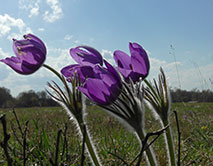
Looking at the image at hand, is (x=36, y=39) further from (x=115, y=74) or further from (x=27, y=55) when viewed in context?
(x=115, y=74)

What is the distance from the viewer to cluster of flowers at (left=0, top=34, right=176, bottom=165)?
1058 millimetres

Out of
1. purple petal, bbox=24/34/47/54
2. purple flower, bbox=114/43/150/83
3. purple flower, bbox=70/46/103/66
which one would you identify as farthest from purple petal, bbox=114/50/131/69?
purple petal, bbox=24/34/47/54

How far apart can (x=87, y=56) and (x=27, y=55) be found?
329 mm

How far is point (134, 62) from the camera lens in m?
1.22

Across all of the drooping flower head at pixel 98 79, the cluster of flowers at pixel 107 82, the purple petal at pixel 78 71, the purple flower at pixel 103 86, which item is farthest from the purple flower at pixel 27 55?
the purple flower at pixel 103 86

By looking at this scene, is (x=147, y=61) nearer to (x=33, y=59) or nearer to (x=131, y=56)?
(x=131, y=56)

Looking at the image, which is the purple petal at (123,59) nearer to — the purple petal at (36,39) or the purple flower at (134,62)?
the purple flower at (134,62)

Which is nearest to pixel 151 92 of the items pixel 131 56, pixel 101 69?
→ pixel 131 56

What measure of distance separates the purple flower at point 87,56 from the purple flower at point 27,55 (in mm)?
192

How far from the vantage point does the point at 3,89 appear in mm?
50844

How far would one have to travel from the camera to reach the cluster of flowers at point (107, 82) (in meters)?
1.06

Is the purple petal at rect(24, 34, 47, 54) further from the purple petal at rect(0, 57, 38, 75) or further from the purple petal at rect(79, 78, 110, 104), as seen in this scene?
the purple petal at rect(79, 78, 110, 104)

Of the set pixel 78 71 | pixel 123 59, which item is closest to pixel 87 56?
pixel 78 71

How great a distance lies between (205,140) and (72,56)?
2405mm
